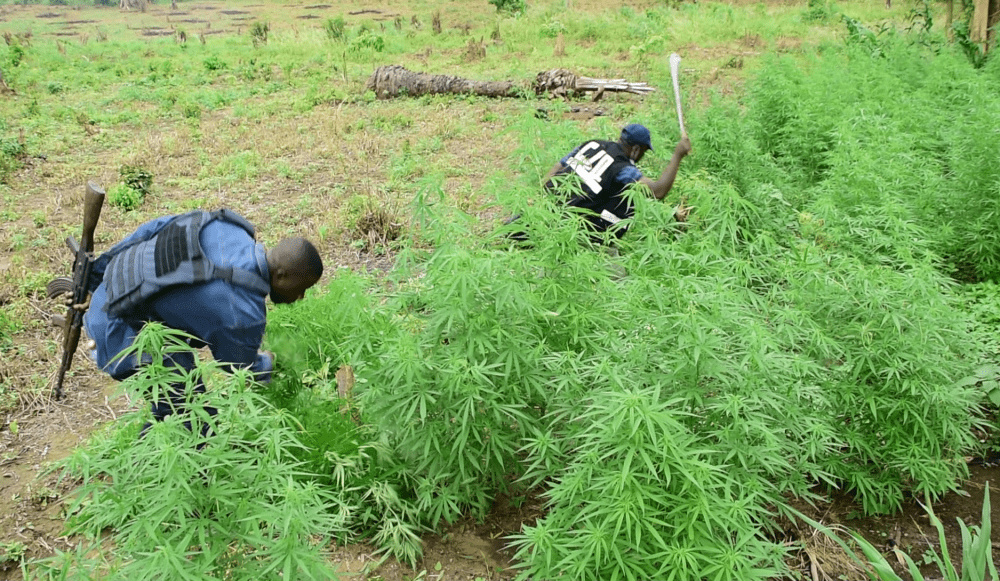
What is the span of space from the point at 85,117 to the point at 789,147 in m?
9.40

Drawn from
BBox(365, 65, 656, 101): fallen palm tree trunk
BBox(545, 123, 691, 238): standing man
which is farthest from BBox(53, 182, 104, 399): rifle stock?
BBox(365, 65, 656, 101): fallen palm tree trunk

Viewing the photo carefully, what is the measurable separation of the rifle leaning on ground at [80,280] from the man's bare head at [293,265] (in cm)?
87

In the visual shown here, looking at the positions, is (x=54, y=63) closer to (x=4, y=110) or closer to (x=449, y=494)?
(x=4, y=110)

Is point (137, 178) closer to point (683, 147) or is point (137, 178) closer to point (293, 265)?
point (293, 265)

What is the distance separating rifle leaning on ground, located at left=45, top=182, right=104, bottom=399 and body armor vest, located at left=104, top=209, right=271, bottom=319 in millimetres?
367

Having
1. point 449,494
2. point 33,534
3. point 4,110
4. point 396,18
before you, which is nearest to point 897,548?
point 449,494

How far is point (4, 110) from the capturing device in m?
10.8

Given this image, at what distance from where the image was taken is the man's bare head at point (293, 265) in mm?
2910

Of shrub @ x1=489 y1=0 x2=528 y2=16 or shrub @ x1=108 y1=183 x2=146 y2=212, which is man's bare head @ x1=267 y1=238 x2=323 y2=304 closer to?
shrub @ x1=108 y1=183 x2=146 y2=212

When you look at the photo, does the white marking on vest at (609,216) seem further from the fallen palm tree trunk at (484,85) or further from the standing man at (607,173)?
the fallen palm tree trunk at (484,85)

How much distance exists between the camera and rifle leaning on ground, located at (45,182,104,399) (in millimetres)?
3189

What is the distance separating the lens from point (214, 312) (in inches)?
111

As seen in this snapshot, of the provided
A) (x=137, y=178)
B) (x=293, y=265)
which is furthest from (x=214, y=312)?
(x=137, y=178)

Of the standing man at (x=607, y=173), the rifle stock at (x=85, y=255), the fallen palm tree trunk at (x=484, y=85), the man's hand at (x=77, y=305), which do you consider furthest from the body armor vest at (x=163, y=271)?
the fallen palm tree trunk at (x=484, y=85)
